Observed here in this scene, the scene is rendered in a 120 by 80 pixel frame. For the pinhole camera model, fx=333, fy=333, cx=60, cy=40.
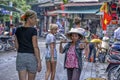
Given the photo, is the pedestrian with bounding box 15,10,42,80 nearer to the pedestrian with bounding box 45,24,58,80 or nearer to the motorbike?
the pedestrian with bounding box 45,24,58,80

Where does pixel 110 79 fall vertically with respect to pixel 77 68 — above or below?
below

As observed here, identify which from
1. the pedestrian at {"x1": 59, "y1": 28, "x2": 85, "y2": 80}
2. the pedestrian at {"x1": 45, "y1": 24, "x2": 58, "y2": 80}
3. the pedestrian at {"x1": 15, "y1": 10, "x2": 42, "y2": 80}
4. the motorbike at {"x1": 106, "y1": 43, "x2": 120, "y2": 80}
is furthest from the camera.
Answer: the motorbike at {"x1": 106, "y1": 43, "x2": 120, "y2": 80}

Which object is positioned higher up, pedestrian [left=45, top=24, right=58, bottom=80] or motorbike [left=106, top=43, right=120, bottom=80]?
pedestrian [left=45, top=24, right=58, bottom=80]

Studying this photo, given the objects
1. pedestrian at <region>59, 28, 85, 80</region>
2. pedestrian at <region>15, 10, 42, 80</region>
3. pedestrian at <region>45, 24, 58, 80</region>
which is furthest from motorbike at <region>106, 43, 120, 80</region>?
pedestrian at <region>15, 10, 42, 80</region>

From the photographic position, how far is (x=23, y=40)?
5797mm

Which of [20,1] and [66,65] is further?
[20,1]

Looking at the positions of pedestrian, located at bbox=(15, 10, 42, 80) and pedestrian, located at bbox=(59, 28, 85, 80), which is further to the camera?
pedestrian, located at bbox=(59, 28, 85, 80)

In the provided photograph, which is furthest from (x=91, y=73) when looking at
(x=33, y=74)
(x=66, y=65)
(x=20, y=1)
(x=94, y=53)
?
(x=20, y=1)

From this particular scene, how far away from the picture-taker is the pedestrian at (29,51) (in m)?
5.72

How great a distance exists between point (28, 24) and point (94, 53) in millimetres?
8344

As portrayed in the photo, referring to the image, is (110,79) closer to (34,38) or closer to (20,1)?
(34,38)

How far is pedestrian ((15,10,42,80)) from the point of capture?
5.72 m

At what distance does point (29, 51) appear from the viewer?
18.9 ft

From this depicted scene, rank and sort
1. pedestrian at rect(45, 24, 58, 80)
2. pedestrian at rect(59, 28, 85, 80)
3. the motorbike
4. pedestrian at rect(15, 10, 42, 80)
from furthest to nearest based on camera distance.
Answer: the motorbike, pedestrian at rect(45, 24, 58, 80), pedestrian at rect(59, 28, 85, 80), pedestrian at rect(15, 10, 42, 80)
